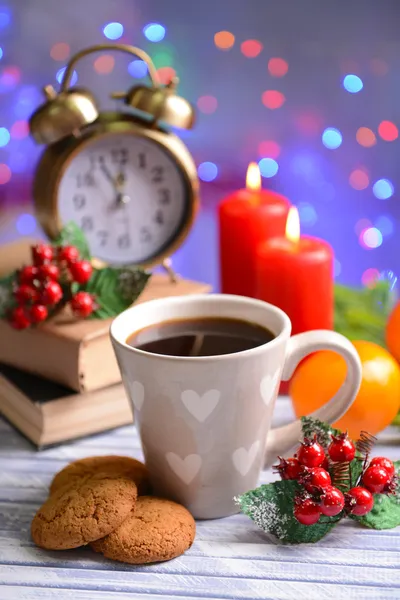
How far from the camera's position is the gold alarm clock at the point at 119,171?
1080 millimetres

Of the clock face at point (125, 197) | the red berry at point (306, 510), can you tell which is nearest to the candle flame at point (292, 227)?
the clock face at point (125, 197)

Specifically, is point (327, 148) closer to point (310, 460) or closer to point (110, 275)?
point (110, 275)

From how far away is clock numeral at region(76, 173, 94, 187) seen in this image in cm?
112

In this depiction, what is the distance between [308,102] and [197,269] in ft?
1.27

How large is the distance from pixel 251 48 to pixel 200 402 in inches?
36.1

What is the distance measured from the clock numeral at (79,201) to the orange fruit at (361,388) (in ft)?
1.22

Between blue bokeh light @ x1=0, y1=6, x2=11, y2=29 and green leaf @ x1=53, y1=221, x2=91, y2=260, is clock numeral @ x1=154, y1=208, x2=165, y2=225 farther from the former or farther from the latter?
blue bokeh light @ x1=0, y1=6, x2=11, y2=29

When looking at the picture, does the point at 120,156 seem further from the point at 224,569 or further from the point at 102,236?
the point at 224,569

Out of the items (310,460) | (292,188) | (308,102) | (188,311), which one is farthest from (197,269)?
(310,460)

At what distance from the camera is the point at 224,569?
752 millimetres

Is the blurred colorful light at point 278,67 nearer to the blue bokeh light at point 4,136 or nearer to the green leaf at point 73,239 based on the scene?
the blue bokeh light at point 4,136

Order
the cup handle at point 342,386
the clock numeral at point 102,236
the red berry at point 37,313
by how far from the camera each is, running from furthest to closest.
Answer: the clock numeral at point 102,236
the red berry at point 37,313
the cup handle at point 342,386

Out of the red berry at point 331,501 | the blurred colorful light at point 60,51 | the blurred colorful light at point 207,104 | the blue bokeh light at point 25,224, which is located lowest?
the red berry at point 331,501

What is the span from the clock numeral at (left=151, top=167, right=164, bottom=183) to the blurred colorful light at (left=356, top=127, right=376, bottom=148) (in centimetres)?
55
